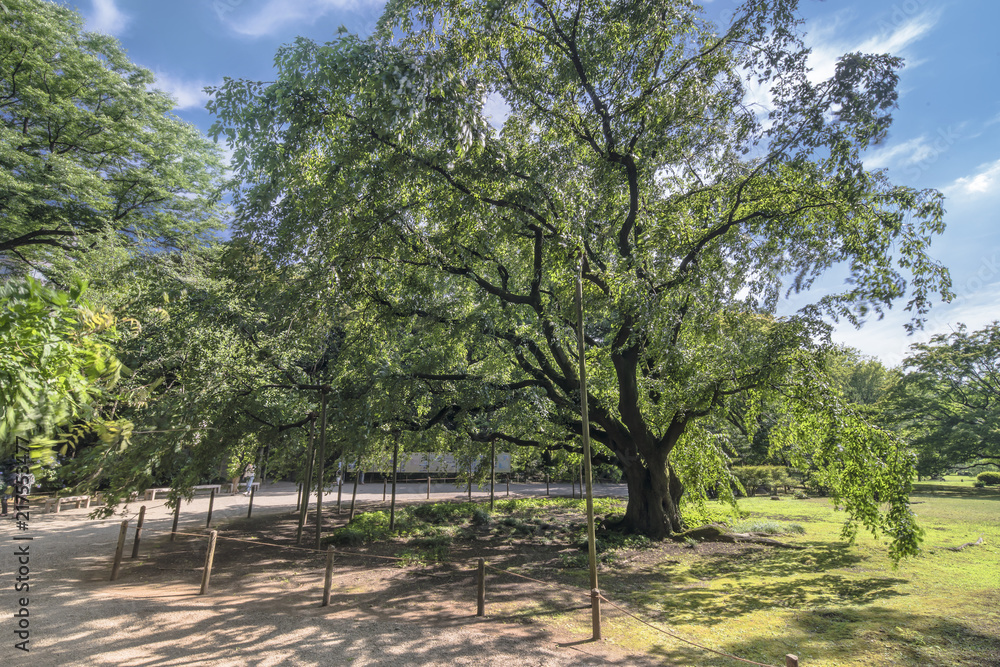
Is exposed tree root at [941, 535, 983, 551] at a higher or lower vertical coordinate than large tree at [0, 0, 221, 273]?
lower

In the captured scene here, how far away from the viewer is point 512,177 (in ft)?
30.7

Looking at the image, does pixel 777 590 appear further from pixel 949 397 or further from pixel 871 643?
pixel 949 397

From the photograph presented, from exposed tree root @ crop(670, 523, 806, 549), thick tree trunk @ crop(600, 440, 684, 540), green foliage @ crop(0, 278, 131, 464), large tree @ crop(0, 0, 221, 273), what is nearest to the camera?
green foliage @ crop(0, 278, 131, 464)

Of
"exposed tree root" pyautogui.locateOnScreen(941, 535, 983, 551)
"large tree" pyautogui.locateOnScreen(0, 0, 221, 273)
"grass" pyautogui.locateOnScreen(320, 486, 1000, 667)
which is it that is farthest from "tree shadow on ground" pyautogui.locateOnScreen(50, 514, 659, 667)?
"large tree" pyautogui.locateOnScreen(0, 0, 221, 273)

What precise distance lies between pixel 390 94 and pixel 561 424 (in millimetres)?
9783

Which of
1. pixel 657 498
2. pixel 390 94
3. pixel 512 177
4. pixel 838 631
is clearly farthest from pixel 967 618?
pixel 390 94

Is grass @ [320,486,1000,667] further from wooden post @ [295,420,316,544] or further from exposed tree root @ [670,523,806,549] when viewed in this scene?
wooden post @ [295,420,316,544]

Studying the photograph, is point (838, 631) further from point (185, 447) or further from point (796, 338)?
point (185, 447)

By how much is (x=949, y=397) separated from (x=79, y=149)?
44.5 meters

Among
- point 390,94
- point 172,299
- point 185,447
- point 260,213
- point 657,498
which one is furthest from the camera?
point 657,498

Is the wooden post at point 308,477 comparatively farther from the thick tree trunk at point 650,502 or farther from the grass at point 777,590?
the thick tree trunk at point 650,502

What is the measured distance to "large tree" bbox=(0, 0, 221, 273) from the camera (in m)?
14.5

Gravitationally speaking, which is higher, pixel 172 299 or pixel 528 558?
pixel 172 299

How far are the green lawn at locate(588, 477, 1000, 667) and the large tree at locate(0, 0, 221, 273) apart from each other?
18.3 m
